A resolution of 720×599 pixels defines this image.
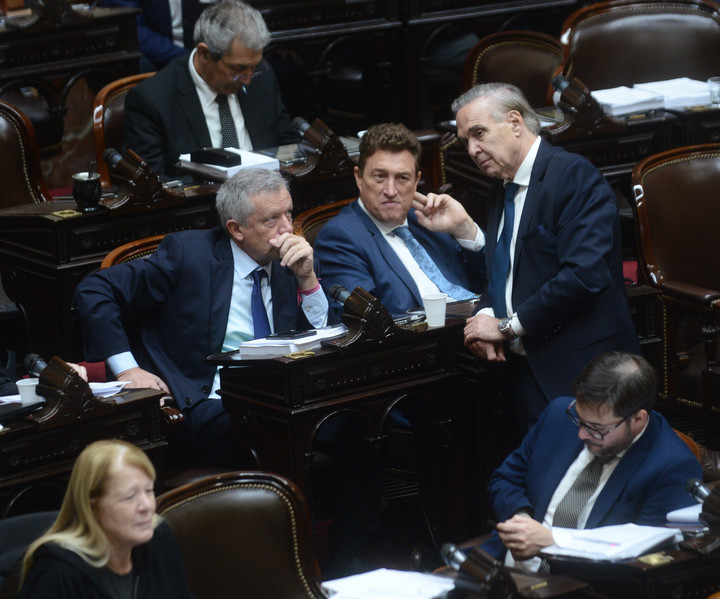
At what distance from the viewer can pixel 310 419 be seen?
3.45 m

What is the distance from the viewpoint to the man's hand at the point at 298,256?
3.77 meters

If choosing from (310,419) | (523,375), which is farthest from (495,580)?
(523,375)

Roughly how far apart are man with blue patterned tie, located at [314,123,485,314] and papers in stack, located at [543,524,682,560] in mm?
1324

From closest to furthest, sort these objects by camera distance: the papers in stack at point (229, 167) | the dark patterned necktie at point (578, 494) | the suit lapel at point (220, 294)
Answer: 1. the dark patterned necktie at point (578, 494)
2. the suit lapel at point (220, 294)
3. the papers in stack at point (229, 167)

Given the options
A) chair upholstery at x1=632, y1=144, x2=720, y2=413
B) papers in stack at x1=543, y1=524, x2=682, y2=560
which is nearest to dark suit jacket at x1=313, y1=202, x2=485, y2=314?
chair upholstery at x1=632, y1=144, x2=720, y2=413

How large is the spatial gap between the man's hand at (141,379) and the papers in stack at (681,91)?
248 cm

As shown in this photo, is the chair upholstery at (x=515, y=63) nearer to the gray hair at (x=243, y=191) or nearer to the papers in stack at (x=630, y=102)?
the papers in stack at (x=630, y=102)

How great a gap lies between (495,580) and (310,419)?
1.11 meters

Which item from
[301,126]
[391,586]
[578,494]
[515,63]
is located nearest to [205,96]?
[301,126]

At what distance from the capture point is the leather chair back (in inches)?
171

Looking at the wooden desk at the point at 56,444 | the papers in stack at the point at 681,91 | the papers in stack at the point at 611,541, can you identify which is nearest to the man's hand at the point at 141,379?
the wooden desk at the point at 56,444

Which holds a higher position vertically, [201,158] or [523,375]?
[201,158]

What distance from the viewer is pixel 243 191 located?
3.84m

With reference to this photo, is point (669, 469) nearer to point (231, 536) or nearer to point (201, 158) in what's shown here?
point (231, 536)
